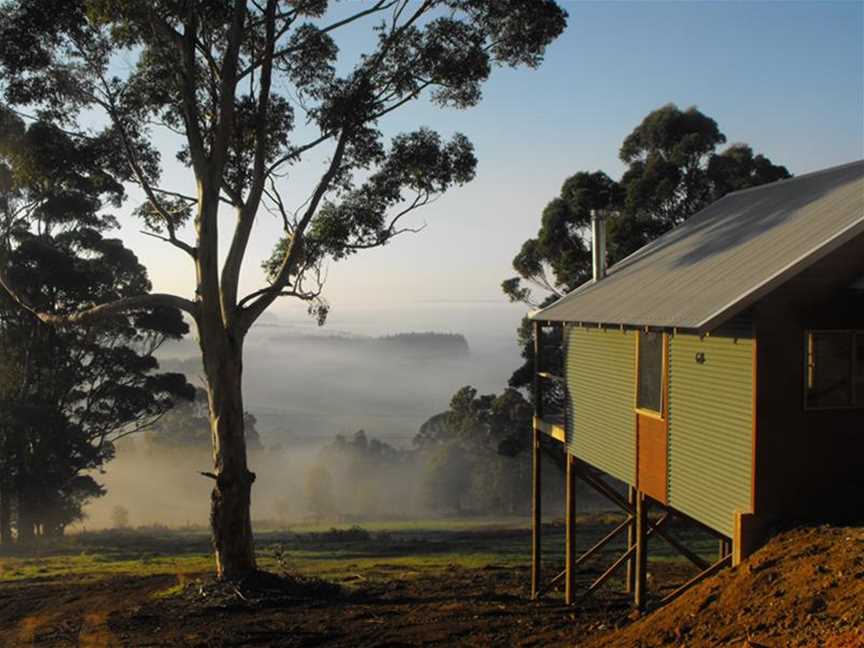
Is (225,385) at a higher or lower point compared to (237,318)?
lower

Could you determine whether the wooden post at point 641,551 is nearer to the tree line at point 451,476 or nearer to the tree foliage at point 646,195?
the tree foliage at point 646,195

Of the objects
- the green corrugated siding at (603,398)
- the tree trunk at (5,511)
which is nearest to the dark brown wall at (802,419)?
the green corrugated siding at (603,398)

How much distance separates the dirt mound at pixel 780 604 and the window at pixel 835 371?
1.63 m

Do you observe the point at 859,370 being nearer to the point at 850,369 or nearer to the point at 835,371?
the point at 850,369

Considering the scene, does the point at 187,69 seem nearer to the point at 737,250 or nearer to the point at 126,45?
the point at 126,45

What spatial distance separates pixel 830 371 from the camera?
8.93 metres

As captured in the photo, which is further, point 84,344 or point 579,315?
point 84,344

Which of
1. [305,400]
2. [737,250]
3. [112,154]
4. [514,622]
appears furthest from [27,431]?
[305,400]

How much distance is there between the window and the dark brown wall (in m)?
0.13

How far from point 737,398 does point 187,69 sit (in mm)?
12399

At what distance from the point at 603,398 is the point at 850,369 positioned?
16.0ft

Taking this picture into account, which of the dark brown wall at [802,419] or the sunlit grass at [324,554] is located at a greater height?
the dark brown wall at [802,419]

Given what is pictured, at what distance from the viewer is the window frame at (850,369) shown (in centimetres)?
873

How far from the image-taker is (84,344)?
109 ft
